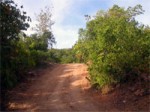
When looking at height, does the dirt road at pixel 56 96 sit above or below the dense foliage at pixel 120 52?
below

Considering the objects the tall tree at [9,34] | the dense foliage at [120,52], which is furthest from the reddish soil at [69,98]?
the tall tree at [9,34]

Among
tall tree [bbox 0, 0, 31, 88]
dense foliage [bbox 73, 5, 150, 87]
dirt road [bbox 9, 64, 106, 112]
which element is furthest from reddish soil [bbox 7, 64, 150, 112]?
tall tree [bbox 0, 0, 31, 88]

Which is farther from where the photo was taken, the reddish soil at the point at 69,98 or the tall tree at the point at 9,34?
the reddish soil at the point at 69,98

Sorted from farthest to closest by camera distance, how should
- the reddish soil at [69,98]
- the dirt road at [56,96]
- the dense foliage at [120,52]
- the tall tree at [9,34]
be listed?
the dense foliage at [120,52]
the dirt road at [56,96]
the reddish soil at [69,98]
the tall tree at [9,34]

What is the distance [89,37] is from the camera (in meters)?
24.8

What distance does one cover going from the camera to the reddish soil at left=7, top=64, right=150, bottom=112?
1598 centimetres

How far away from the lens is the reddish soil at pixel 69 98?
15984 mm

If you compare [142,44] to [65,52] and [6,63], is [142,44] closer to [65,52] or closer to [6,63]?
[6,63]

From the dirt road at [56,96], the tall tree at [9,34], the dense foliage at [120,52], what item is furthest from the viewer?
the dense foliage at [120,52]

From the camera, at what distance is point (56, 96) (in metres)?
19.0

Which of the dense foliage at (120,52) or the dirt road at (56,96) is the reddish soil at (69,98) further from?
the dense foliage at (120,52)

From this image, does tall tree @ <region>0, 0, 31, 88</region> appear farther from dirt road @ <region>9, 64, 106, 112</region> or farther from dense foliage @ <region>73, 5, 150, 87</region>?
dense foliage @ <region>73, 5, 150, 87</region>

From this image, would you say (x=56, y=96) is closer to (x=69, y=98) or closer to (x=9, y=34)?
(x=69, y=98)

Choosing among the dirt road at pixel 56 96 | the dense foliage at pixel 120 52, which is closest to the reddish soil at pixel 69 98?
the dirt road at pixel 56 96
